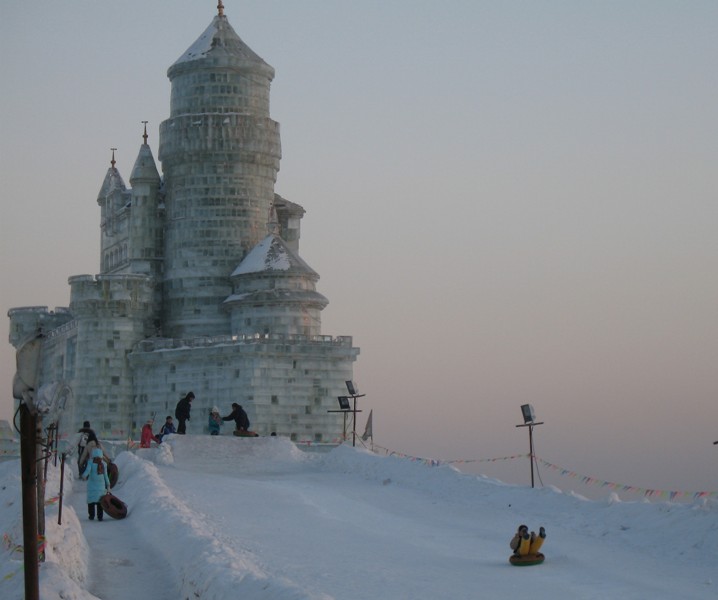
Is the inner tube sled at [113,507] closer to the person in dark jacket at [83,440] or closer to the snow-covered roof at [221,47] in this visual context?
the person in dark jacket at [83,440]

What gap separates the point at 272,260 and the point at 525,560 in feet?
150

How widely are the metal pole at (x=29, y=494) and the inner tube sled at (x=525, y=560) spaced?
9.11 metres

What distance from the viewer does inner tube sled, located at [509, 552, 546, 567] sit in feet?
67.4

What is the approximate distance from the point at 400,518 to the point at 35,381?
16.2m

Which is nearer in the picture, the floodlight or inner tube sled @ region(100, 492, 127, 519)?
inner tube sled @ region(100, 492, 127, 519)

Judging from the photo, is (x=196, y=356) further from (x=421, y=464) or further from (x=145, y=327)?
(x=421, y=464)

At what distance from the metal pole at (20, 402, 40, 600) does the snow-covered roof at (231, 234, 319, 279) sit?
5192 cm

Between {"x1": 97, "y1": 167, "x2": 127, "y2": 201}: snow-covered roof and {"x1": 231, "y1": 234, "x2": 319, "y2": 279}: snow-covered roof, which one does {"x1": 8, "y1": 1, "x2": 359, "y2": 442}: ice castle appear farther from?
{"x1": 97, "y1": 167, "x2": 127, "y2": 201}: snow-covered roof

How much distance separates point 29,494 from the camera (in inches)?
513

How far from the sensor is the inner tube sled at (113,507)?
27078 millimetres

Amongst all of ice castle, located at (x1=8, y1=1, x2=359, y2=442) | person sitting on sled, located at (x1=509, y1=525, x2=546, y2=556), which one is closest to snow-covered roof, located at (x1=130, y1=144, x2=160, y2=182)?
ice castle, located at (x1=8, y1=1, x2=359, y2=442)

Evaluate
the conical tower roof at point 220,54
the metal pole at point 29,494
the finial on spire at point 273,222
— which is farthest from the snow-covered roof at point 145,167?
the metal pole at point 29,494

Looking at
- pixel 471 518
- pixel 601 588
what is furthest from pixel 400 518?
pixel 601 588

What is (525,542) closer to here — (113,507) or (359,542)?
(359,542)
